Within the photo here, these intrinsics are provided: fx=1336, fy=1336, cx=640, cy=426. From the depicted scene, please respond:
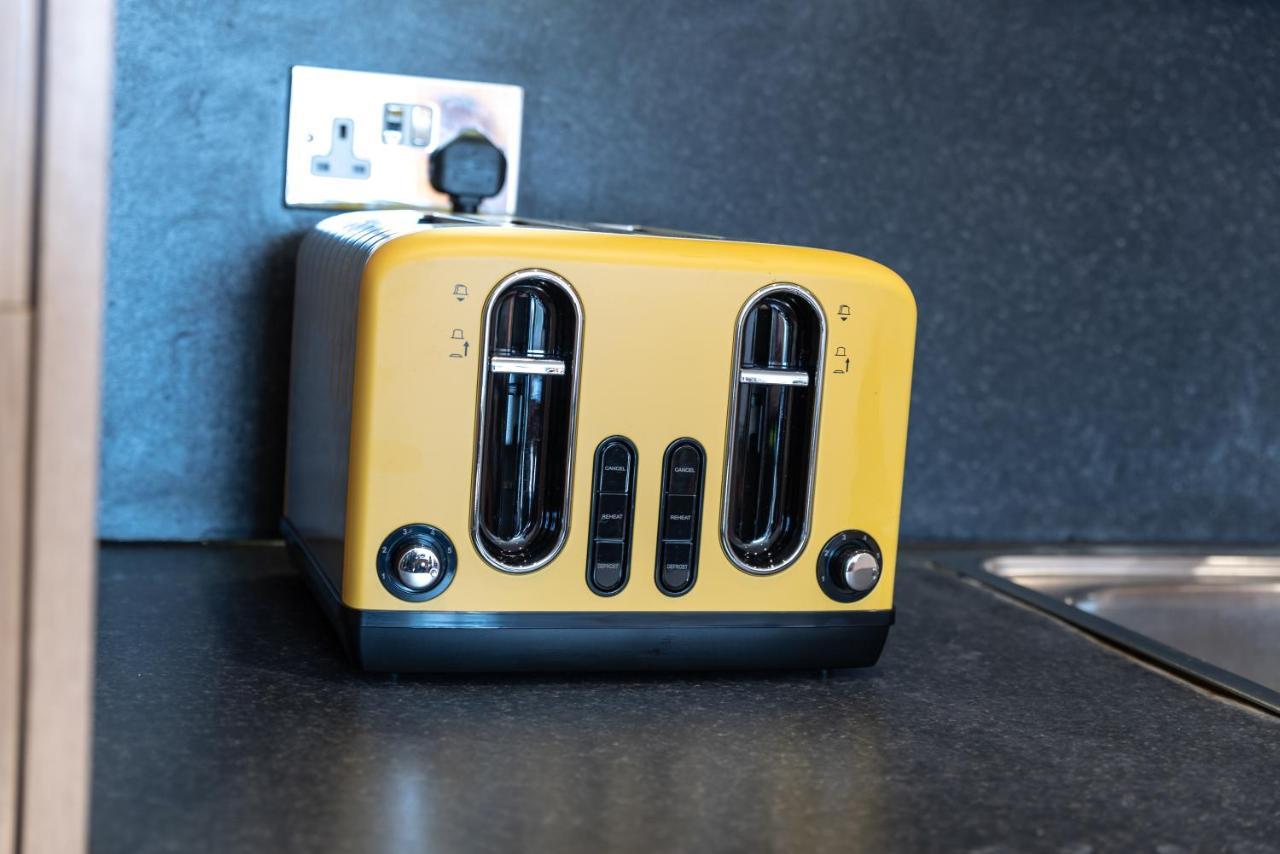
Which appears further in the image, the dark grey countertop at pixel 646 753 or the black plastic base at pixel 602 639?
the black plastic base at pixel 602 639

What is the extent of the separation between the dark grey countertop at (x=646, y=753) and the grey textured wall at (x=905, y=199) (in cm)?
24

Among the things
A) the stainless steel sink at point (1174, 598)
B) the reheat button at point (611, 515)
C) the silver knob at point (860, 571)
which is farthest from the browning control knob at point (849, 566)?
the stainless steel sink at point (1174, 598)

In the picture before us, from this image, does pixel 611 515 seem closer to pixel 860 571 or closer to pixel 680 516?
pixel 680 516

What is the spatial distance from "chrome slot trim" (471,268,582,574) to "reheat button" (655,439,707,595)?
0.05 m

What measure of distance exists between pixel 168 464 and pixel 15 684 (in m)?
0.59

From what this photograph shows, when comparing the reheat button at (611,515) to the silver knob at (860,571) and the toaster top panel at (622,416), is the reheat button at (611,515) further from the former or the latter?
the silver knob at (860,571)

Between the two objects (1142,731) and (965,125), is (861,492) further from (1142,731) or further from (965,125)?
(965,125)

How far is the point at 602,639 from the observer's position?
0.75 meters

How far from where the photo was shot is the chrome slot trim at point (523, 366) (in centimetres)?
71

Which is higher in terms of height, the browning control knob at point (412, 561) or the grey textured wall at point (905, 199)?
the grey textured wall at point (905, 199)

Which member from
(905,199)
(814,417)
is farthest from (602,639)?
(905,199)

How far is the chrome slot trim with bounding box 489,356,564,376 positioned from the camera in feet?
2.34

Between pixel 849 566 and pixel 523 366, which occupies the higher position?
pixel 523 366

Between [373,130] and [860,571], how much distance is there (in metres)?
0.52
